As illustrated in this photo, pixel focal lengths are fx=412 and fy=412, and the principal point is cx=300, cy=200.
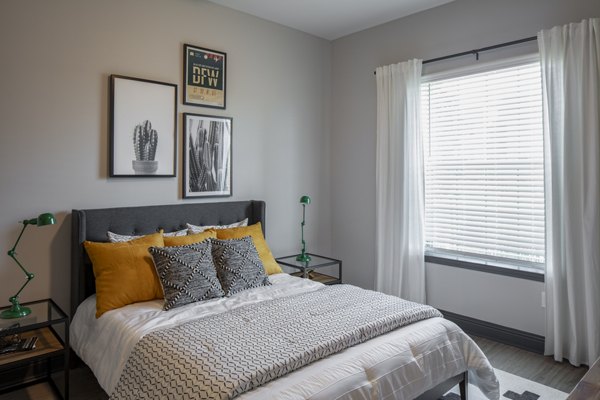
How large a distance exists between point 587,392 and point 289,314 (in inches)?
56.8

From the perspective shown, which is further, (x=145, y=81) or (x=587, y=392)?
(x=145, y=81)

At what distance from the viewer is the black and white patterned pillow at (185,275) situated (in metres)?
2.59

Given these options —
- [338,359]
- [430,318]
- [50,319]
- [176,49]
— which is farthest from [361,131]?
[50,319]

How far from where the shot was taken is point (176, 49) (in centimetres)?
341

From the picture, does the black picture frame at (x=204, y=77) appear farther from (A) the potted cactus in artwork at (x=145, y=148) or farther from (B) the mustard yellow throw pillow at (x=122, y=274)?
(B) the mustard yellow throw pillow at (x=122, y=274)

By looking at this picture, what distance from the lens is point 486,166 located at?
11.3 feet

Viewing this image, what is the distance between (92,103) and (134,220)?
90cm

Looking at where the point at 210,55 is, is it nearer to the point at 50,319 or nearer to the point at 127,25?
the point at 127,25

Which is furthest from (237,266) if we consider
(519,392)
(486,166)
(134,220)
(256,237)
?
(486,166)

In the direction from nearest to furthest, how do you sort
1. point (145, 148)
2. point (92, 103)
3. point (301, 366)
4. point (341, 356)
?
point (301, 366) < point (341, 356) < point (92, 103) < point (145, 148)

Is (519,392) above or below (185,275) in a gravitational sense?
below

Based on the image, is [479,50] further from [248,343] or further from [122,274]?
[122,274]

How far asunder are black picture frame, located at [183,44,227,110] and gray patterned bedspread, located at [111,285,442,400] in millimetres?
1930

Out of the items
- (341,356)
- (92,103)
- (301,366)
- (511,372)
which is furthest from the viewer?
(92,103)
